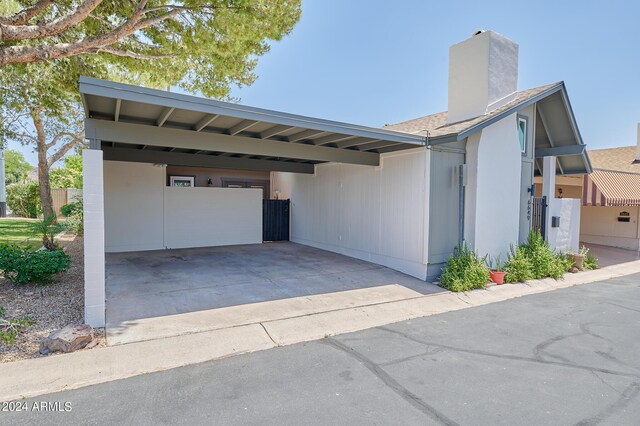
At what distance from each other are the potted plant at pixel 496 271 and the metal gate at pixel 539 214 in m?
2.43

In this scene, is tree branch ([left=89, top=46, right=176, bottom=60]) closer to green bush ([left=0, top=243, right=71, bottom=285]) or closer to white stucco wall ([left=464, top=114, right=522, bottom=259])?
green bush ([left=0, top=243, right=71, bottom=285])

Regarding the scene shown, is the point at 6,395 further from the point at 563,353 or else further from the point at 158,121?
the point at 563,353

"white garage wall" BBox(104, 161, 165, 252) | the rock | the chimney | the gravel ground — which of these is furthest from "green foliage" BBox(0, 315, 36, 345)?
the chimney

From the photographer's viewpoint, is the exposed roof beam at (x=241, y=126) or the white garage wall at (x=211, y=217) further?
the white garage wall at (x=211, y=217)

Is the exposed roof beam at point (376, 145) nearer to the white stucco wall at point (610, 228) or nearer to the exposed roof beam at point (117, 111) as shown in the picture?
the exposed roof beam at point (117, 111)

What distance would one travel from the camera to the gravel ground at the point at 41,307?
4.54m

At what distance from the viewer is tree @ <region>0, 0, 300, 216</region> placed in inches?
282

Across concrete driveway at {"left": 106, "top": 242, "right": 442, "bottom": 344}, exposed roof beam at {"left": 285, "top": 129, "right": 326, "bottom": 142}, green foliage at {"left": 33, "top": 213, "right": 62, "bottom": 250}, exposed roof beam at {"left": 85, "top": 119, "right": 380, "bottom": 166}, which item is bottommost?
concrete driveway at {"left": 106, "top": 242, "right": 442, "bottom": 344}

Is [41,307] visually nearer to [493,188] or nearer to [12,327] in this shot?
[12,327]

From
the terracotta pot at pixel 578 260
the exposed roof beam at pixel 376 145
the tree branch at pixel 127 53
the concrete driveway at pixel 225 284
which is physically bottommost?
the concrete driveway at pixel 225 284

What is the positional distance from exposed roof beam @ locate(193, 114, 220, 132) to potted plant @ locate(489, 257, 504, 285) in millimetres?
7273

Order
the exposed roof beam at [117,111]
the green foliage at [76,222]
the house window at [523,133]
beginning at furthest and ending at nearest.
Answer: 1. the green foliage at [76,222]
2. the house window at [523,133]
3. the exposed roof beam at [117,111]

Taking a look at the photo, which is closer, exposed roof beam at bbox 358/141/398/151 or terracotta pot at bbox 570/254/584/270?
exposed roof beam at bbox 358/141/398/151

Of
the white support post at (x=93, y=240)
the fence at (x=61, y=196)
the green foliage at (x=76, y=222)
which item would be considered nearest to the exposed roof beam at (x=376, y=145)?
the white support post at (x=93, y=240)
